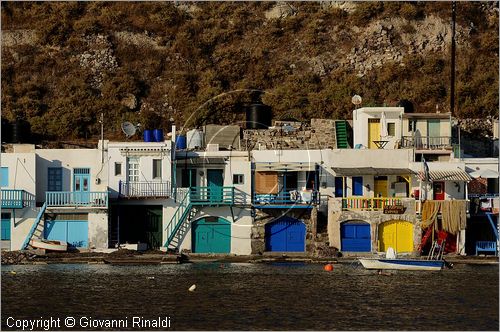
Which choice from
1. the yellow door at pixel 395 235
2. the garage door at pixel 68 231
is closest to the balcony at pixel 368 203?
the yellow door at pixel 395 235

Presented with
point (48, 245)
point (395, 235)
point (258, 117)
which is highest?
point (258, 117)

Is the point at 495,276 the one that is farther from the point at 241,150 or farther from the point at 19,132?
the point at 19,132

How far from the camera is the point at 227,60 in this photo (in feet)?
299

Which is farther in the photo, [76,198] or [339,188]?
[339,188]

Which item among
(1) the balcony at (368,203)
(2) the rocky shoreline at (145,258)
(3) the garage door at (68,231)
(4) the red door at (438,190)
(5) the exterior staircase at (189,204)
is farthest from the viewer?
(4) the red door at (438,190)

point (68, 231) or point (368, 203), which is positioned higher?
point (368, 203)

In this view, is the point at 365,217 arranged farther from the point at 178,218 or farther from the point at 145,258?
the point at 145,258

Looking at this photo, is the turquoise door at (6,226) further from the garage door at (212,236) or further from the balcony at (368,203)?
the balcony at (368,203)

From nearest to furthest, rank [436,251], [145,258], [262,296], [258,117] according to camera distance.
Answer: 1. [262,296]
2. [145,258]
3. [436,251]
4. [258,117]

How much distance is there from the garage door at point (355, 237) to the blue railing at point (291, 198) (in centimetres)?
246

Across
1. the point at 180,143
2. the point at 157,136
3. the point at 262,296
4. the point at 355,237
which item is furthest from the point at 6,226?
the point at 262,296

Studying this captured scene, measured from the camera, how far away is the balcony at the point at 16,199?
59750mm

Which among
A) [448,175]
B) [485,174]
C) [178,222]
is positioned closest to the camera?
[178,222]

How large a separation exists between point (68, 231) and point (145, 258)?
6.34 meters
